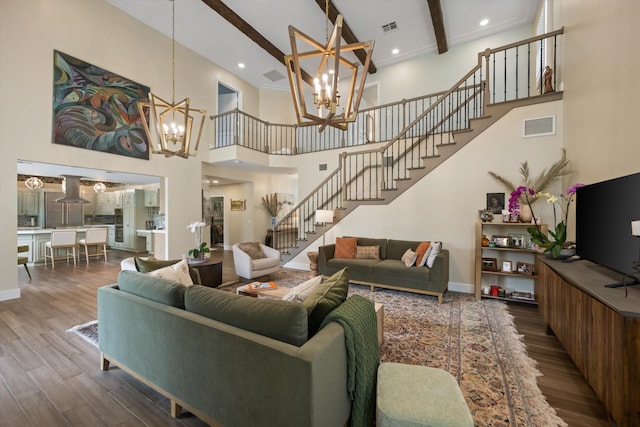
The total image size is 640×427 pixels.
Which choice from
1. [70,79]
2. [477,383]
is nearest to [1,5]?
[70,79]

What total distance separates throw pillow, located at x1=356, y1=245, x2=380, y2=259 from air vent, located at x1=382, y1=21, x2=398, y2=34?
5.05 metres

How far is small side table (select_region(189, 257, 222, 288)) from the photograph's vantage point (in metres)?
4.16

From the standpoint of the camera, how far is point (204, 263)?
14.1 ft

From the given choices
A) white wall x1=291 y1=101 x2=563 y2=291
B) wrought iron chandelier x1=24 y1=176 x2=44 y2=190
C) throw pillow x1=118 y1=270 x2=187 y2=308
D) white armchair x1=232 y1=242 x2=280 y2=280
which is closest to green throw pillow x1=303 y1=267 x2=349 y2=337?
throw pillow x1=118 y1=270 x2=187 y2=308

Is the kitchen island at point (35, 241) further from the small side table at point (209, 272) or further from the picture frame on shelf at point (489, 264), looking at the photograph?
the picture frame on shelf at point (489, 264)

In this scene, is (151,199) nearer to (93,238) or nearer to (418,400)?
(93,238)

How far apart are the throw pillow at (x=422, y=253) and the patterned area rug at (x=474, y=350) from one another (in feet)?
1.78

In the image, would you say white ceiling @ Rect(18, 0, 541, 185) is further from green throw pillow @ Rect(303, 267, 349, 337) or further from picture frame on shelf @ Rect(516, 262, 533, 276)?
green throw pillow @ Rect(303, 267, 349, 337)

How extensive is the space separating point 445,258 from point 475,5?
5316mm

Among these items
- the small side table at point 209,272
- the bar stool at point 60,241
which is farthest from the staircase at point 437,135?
the bar stool at point 60,241

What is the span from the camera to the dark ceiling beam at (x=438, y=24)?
5.12 meters

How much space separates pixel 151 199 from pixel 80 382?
8170 millimetres

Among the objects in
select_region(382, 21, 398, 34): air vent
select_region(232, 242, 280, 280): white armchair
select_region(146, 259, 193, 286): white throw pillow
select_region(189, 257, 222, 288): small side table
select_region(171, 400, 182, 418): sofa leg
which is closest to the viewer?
select_region(171, 400, 182, 418): sofa leg

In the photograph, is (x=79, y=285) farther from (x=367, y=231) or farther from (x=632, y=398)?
(x=632, y=398)
